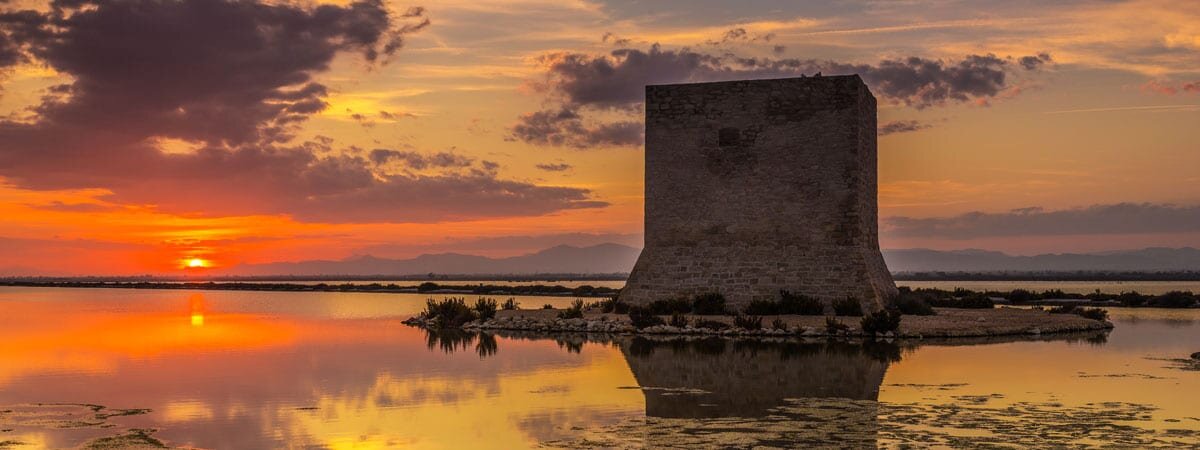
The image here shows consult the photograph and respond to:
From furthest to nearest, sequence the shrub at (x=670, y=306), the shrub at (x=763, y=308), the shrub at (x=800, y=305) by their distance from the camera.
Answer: the shrub at (x=670, y=306) < the shrub at (x=763, y=308) < the shrub at (x=800, y=305)

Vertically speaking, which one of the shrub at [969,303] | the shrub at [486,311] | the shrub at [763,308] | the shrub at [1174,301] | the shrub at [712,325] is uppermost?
the shrub at [1174,301]

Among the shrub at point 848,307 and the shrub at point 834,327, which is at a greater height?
the shrub at point 848,307

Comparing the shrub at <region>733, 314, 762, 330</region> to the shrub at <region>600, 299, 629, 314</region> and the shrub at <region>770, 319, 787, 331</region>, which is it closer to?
the shrub at <region>770, 319, 787, 331</region>

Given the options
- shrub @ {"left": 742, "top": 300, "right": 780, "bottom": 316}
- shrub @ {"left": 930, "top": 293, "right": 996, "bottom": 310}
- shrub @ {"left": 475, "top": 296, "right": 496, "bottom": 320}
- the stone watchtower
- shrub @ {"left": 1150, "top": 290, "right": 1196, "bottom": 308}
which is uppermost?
the stone watchtower

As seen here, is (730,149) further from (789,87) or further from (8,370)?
(8,370)

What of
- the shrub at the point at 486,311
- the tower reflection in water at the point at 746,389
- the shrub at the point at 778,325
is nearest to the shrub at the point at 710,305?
the shrub at the point at 778,325

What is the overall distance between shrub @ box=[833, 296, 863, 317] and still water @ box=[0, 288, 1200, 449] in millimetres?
2938

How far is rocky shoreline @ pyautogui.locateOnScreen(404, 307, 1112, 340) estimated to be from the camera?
22.1 meters

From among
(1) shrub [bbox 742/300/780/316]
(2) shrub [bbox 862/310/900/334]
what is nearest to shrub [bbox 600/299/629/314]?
(1) shrub [bbox 742/300/780/316]

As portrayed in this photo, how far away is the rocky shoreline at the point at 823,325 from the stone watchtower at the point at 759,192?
1153 millimetres

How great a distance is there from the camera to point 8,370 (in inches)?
628

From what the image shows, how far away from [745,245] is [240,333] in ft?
37.3

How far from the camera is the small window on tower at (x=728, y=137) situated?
25227 millimetres

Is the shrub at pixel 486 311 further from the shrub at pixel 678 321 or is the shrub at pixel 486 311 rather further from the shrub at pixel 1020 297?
the shrub at pixel 1020 297
